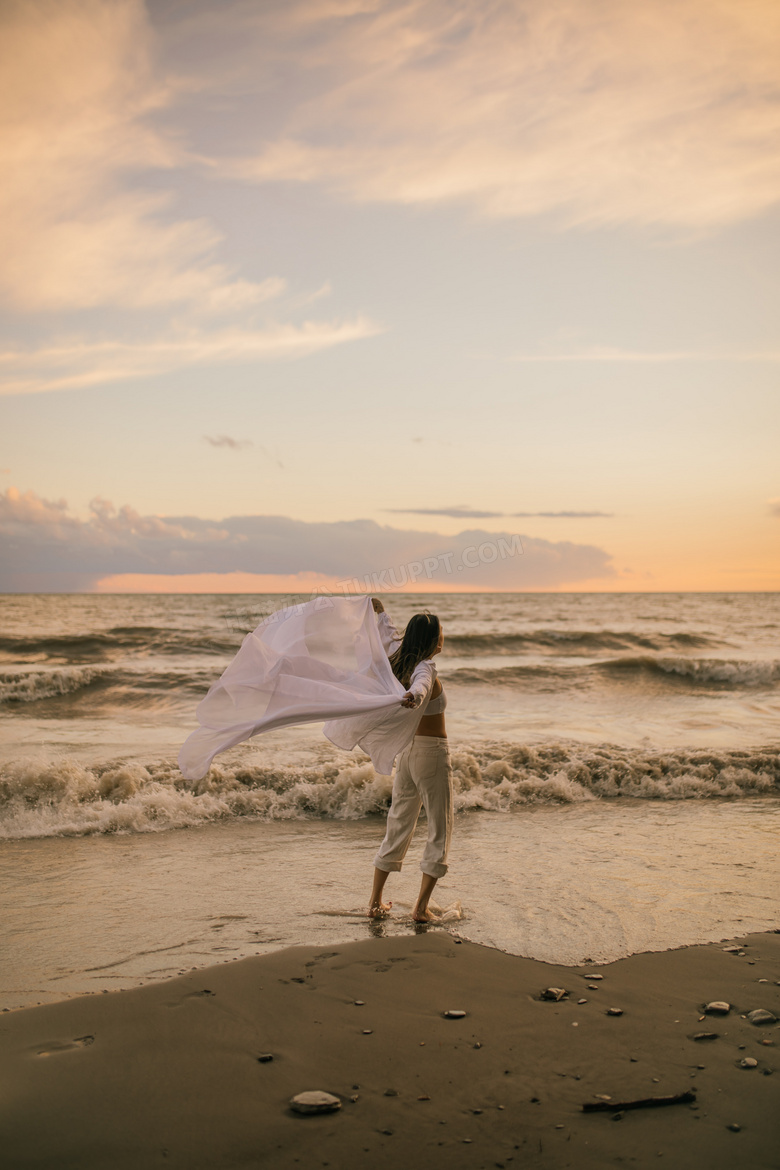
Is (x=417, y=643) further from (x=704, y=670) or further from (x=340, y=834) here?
(x=704, y=670)

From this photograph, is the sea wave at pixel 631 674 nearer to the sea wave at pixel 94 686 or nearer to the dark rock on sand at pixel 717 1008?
the sea wave at pixel 94 686

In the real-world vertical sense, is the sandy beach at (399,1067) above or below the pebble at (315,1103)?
below

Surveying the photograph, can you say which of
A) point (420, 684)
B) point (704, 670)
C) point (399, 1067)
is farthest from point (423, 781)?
point (704, 670)

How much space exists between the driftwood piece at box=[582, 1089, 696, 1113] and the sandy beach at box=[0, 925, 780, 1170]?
0.03 m

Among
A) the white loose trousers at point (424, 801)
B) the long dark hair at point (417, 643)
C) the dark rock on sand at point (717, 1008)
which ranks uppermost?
the long dark hair at point (417, 643)

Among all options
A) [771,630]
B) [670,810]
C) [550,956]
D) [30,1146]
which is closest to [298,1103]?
[30,1146]

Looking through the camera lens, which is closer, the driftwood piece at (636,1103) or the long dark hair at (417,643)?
the driftwood piece at (636,1103)

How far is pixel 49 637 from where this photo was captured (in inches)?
1073

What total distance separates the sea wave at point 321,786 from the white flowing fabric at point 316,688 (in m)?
3.70

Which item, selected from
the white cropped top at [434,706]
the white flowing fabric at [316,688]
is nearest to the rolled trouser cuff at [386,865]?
the white flowing fabric at [316,688]

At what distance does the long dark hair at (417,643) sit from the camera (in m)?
4.92

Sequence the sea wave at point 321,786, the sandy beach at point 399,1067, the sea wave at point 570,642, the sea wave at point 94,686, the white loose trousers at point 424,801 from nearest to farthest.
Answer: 1. the sandy beach at point 399,1067
2. the white loose trousers at point 424,801
3. the sea wave at point 321,786
4. the sea wave at point 94,686
5. the sea wave at point 570,642

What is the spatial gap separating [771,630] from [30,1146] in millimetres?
40969

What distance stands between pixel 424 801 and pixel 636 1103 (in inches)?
94.0
